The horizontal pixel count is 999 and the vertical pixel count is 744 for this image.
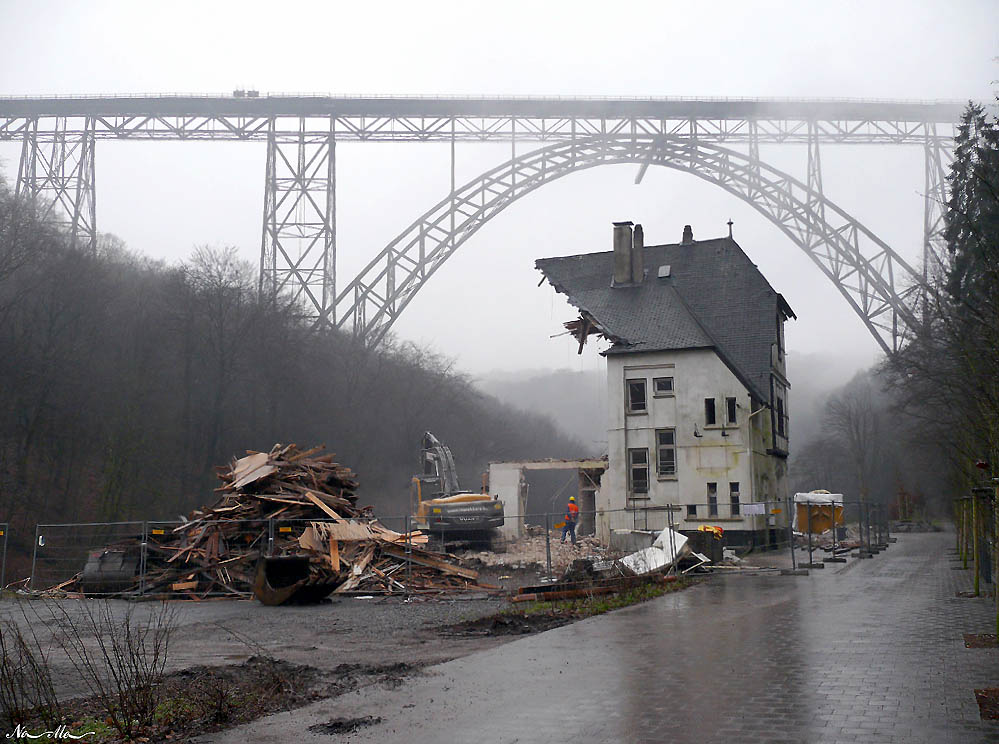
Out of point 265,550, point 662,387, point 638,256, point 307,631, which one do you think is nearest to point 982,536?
point 307,631

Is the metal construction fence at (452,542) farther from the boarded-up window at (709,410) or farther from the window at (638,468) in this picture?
the boarded-up window at (709,410)

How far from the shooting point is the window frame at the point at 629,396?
36.7 meters

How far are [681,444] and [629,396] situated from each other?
8.65ft

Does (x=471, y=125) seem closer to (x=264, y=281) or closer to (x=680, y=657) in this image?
(x=264, y=281)

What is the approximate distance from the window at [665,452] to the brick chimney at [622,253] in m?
7.27

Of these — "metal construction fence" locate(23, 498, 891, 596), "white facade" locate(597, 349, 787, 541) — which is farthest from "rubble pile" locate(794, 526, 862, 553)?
"white facade" locate(597, 349, 787, 541)

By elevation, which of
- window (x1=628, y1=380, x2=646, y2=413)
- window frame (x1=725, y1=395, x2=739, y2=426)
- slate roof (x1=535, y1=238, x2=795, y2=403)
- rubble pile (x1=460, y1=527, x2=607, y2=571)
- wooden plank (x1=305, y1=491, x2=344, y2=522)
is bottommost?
rubble pile (x1=460, y1=527, x2=607, y2=571)

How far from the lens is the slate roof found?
3756 cm

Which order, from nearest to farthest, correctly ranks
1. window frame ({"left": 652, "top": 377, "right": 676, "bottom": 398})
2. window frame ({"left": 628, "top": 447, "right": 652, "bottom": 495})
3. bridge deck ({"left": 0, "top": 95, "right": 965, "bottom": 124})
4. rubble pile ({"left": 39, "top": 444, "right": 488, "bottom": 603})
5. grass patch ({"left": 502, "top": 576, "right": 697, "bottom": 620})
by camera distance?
grass patch ({"left": 502, "top": 576, "right": 697, "bottom": 620}) < rubble pile ({"left": 39, "top": 444, "right": 488, "bottom": 603}) < window frame ({"left": 628, "top": 447, "right": 652, "bottom": 495}) < window frame ({"left": 652, "top": 377, "right": 676, "bottom": 398}) < bridge deck ({"left": 0, "top": 95, "right": 965, "bottom": 124})

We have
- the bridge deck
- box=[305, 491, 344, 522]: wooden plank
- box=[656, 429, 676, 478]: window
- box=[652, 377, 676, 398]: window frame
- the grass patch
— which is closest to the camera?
the grass patch

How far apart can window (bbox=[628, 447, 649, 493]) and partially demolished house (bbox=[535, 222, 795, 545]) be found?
37mm

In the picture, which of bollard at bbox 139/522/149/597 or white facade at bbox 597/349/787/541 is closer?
bollard at bbox 139/522/149/597

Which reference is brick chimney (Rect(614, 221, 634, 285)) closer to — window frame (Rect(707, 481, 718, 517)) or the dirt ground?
window frame (Rect(707, 481, 718, 517))

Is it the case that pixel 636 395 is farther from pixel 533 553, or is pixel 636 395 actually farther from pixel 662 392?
pixel 533 553
